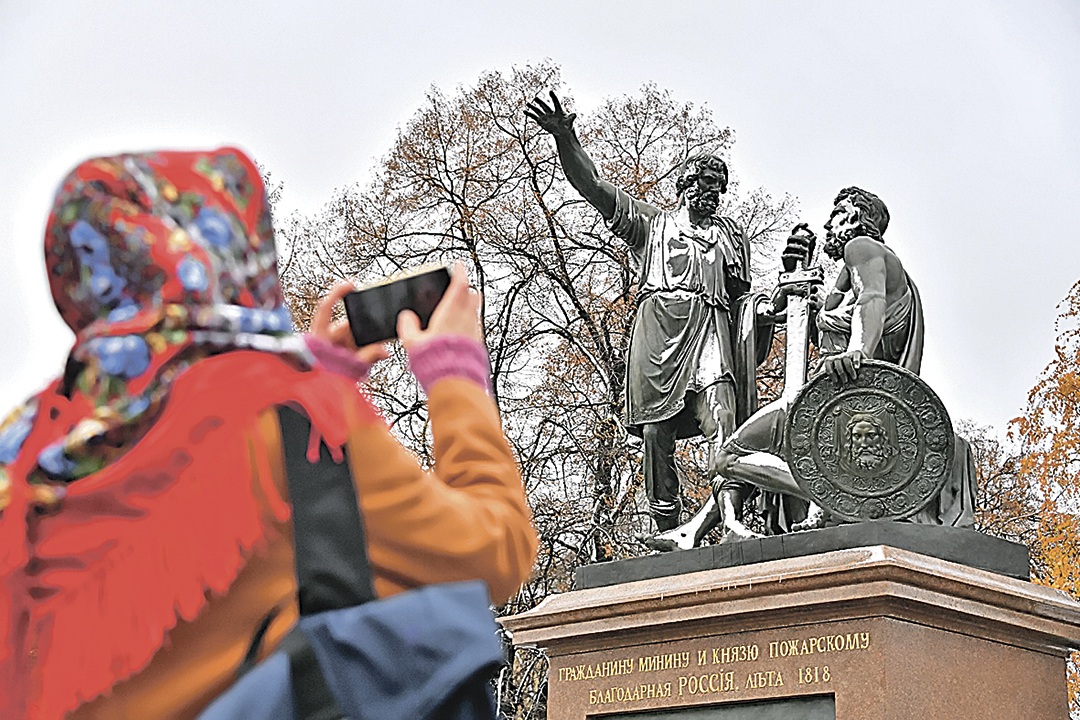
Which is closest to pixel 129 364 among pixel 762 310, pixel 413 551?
pixel 413 551

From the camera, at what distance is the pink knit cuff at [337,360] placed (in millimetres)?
1809

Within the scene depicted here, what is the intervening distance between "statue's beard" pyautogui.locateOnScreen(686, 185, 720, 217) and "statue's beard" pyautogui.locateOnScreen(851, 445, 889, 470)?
2.33 meters

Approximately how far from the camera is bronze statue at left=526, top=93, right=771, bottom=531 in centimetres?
910

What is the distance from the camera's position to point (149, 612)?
1.57m

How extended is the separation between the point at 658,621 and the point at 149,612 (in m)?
6.08

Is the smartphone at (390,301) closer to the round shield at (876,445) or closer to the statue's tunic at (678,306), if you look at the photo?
the round shield at (876,445)

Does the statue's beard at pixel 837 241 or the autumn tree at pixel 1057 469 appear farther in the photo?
the autumn tree at pixel 1057 469

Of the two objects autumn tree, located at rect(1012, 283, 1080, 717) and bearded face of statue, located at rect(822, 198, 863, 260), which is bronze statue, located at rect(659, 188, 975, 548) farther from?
autumn tree, located at rect(1012, 283, 1080, 717)

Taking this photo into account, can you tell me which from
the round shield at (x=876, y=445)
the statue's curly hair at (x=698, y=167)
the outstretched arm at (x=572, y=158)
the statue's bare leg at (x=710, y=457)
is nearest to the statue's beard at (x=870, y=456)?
the round shield at (x=876, y=445)

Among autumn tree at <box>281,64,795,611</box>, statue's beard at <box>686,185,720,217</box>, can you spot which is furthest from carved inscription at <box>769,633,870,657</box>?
autumn tree at <box>281,64,795,611</box>

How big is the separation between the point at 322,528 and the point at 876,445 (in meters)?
6.23

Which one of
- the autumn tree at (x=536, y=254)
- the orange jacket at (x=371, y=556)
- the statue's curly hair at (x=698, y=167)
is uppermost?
the autumn tree at (x=536, y=254)

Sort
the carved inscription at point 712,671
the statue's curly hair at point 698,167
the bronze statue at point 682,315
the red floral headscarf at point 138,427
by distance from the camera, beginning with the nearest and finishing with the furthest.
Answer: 1. the red floral headscarf at point 138,427
2. the carved inscription at point 712,671
3. the bronze statue at point 682,315
4. the statue's curly hair at point 698,167

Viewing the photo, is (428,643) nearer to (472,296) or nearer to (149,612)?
(149,612)
